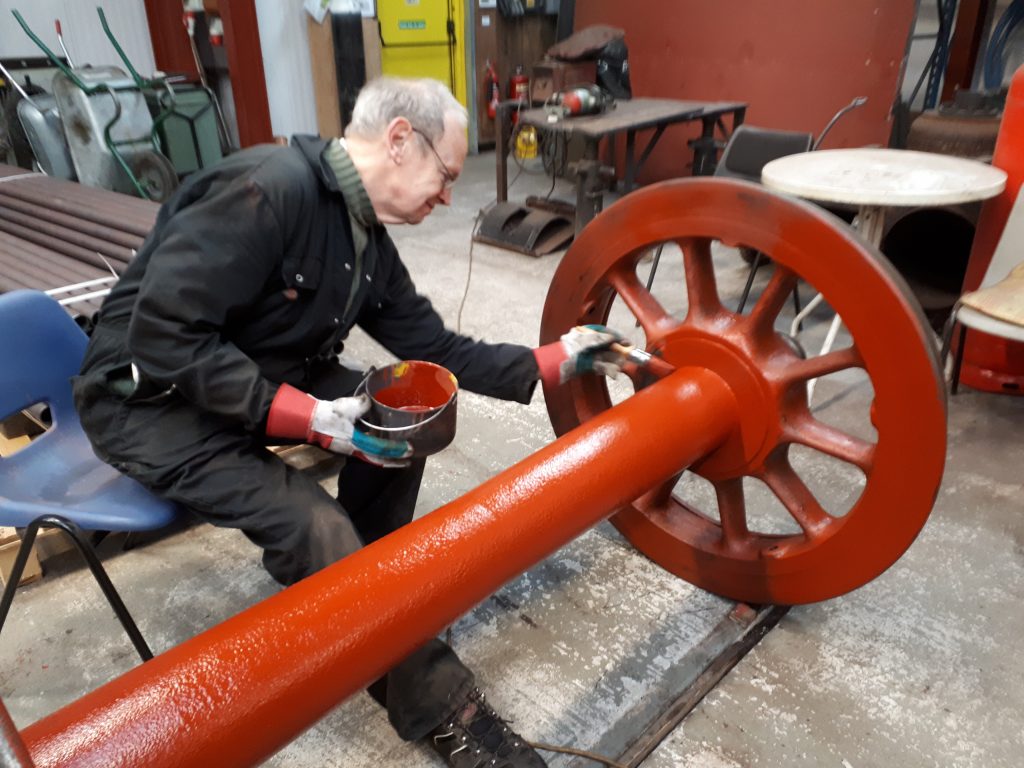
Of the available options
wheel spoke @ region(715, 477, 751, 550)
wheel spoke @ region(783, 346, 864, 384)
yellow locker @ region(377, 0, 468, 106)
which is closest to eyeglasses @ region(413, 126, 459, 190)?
wheel spoke @ region(783, 346, 864, 384)

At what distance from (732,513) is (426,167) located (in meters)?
1.08

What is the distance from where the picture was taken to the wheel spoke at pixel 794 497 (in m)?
1.68

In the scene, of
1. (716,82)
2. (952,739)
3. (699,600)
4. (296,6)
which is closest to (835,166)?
(699,600)

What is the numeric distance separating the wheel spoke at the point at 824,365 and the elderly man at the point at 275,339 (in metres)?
0.81

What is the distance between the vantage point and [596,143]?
15.0 feet

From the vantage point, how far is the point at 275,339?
162 cm

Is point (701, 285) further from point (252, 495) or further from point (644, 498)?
point (252, 495)

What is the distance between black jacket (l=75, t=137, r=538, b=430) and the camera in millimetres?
1396

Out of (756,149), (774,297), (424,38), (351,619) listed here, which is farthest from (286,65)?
(351,619)

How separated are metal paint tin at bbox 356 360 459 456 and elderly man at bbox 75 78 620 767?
1.7 inches

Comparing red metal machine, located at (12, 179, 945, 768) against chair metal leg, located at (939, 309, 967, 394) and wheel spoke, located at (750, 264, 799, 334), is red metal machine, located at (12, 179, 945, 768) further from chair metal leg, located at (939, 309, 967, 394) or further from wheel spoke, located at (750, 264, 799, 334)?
chair metal leg, located at (939, 309, 967, 394)

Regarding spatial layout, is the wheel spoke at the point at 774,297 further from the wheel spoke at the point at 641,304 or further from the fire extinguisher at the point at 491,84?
the fire extinguisher at the point at 491,84

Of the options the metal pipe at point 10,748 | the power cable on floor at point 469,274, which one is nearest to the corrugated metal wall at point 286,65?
the power cable on floor at point 469,274

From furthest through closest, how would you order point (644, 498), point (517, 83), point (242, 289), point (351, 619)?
point (517, 83) < point (644, 498) < point (242, 289) < point (351, 619)
